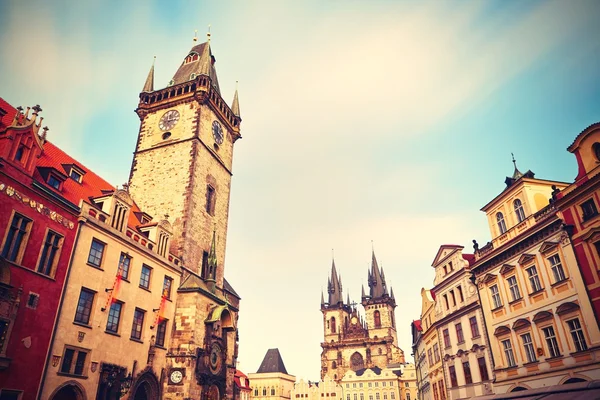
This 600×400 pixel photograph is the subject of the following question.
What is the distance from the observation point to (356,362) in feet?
347

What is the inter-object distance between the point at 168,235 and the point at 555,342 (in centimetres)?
2408

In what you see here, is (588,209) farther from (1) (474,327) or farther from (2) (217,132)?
(2) (217,132)

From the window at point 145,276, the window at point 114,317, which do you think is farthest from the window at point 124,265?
the window at point 114,317

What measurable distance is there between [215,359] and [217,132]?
2000 cm

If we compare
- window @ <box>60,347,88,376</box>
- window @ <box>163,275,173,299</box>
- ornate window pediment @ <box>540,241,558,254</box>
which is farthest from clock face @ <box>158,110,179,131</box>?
ornate window pediment @ <box>540,241,558,254</box>

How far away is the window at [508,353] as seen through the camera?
77.3ft

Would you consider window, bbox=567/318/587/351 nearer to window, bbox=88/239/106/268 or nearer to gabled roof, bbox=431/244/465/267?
gabled roof, bbox=431/244/465/267

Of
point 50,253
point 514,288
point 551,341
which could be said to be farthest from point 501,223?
point 50,253

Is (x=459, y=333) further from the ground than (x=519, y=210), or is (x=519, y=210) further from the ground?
(x=519, y=210)

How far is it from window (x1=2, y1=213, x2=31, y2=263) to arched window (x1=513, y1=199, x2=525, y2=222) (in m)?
26.5

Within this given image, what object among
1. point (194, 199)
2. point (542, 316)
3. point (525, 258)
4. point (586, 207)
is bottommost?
point (542, 316)

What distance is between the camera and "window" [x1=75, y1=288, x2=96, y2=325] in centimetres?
1950

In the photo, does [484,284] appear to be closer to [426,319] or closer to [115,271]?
[426,319]

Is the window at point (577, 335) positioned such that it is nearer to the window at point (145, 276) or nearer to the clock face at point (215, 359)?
→ the clock face at point (215, 359)
